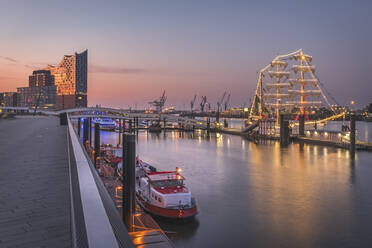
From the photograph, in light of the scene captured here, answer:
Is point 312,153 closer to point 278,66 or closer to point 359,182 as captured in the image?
point 359,182

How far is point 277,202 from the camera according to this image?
1917 centimetres

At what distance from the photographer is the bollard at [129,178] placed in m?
10.0

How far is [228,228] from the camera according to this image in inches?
584

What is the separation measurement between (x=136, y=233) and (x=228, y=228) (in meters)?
5.52

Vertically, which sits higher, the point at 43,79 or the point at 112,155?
the point at 43,79

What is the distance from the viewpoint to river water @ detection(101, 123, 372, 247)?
45.7 feet

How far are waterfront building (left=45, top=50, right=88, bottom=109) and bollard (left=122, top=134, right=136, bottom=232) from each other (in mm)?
156244

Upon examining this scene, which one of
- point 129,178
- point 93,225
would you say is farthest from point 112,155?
point 93,225

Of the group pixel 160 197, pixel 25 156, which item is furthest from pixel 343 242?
pixel 25 156

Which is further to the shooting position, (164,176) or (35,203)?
(164,176)

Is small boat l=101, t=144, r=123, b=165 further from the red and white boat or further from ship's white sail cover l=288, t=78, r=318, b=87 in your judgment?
ship's white sail cover l=288, t=78, r=318, b=87

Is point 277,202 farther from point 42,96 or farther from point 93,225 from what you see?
point 42,96

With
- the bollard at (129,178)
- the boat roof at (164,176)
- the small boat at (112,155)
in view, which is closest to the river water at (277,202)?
the boat roof at (164,176)

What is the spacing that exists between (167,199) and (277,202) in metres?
7.95
